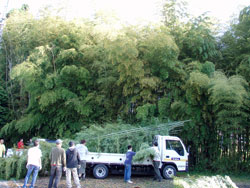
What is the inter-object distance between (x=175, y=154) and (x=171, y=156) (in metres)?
0.19

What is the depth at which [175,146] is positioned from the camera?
11.0 m

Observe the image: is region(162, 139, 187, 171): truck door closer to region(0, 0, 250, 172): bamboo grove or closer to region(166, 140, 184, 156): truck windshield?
region(166, 140, 184, 156): truck windshield

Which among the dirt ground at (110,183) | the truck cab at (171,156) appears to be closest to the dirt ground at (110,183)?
the dirt ground at (110,183)

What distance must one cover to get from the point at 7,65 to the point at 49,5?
7168 mm

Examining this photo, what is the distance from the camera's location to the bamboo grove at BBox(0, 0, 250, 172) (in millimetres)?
11977

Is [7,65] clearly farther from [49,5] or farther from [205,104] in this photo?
[205,104]

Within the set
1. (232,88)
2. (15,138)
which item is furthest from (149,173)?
(15,138)

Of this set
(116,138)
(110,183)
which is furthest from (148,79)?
(110,183)

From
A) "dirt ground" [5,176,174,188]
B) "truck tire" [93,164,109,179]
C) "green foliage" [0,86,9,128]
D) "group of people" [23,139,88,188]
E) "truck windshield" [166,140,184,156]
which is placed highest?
"green foliage" [0,86,9,128]

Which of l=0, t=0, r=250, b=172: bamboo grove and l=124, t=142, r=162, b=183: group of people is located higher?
l=0, t=0, r=250, b=172: bamboo grove

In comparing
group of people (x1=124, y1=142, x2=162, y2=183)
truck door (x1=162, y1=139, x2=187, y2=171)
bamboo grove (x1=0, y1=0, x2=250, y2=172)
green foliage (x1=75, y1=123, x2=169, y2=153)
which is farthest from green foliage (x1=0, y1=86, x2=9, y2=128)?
truck door (x1=162, y1=139, x2=187, y2=171)

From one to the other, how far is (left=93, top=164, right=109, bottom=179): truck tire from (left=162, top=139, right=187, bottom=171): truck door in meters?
2.29

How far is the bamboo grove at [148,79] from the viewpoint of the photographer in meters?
12.0

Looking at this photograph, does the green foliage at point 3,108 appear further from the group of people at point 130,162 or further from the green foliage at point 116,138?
the group of people at point 130,162
